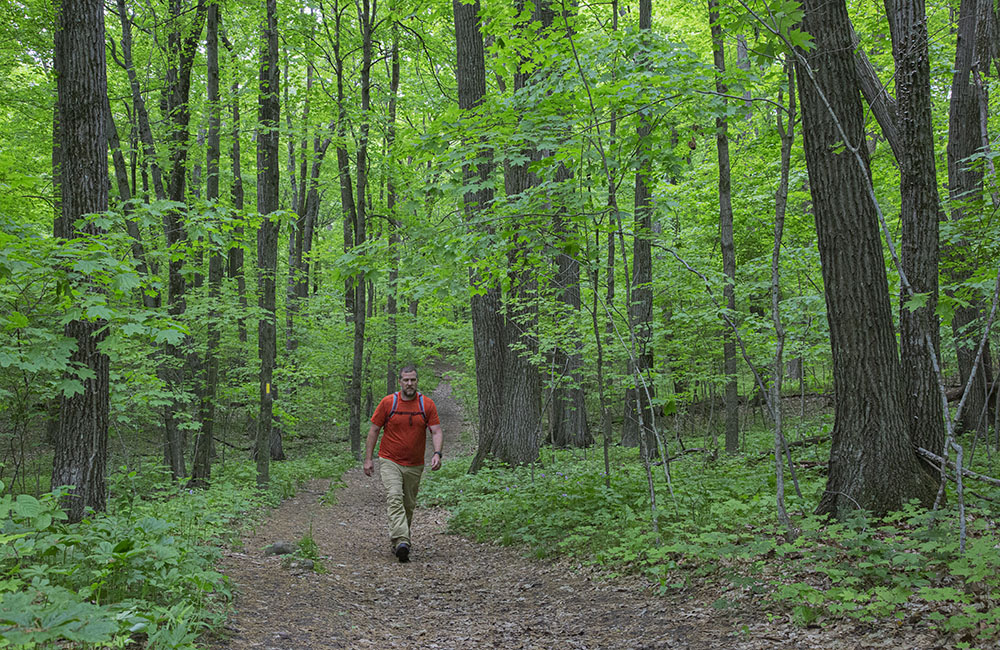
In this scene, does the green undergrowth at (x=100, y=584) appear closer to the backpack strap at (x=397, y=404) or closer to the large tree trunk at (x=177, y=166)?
the backpack strap at (x=397, y=404)

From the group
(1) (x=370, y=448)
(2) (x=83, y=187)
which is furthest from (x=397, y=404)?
(2) (x=83, y=187)

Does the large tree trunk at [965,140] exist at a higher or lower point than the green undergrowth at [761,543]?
higher

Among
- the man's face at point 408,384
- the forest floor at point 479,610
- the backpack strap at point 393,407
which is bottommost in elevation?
the forest floor at point 479,610

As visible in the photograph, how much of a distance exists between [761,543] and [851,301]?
6.85 ft

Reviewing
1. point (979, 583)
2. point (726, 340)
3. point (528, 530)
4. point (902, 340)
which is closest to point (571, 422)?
point (726, 340)

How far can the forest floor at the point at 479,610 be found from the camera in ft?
11.7

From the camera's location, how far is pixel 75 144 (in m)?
5.41

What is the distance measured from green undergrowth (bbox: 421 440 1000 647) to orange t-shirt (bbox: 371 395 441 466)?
1431mm

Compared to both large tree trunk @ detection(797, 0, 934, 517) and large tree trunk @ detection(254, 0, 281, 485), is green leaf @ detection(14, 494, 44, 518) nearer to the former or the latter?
large tree trunk @ detection(797, 0, 934, 517)

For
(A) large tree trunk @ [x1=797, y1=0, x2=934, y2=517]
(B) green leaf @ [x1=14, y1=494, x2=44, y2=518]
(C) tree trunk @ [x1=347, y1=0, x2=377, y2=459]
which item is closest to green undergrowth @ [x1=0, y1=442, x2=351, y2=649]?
(B) green leaf @ [x1=14, y1=494, x2=44, y2=518]

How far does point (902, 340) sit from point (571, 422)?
934 centimetres

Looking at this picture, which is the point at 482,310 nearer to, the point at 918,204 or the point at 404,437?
the point at 404,437

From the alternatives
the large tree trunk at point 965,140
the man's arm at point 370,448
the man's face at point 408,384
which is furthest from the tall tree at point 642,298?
the large tree trunk at point 965,140

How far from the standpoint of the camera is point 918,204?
5.01 m
